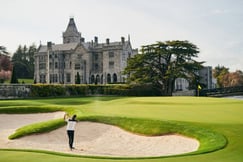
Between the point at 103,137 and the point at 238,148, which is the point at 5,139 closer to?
the point at 103,137

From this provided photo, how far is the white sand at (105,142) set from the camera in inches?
626

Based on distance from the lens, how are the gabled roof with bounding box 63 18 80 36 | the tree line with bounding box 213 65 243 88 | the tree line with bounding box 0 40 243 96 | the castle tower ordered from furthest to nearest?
the tree line with bounding box 213 65 243 88 < the gabled roof with bounding box 63 18 80 36 < the castle tower < the tree line with bounding box 0 40 243 96

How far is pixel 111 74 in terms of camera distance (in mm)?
84062

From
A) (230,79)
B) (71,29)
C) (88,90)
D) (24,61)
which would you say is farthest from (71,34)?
(230,79)

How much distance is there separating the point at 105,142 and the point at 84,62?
7036 cm

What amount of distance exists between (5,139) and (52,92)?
30.5 m

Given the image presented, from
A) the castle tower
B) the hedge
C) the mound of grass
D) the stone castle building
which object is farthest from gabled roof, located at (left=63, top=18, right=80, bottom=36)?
the mound of grass

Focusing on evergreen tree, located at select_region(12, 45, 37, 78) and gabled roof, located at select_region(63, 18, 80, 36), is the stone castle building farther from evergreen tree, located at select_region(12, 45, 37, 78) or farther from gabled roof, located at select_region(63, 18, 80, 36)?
evergreen tree, located at select_region(12, 45, 37, 78)

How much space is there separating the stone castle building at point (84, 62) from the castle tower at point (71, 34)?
34.7 ft

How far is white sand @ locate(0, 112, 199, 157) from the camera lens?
52.2 feet

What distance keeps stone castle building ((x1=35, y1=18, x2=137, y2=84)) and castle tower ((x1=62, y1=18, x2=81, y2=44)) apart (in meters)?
10.6

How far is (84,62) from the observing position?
88125 millimetres

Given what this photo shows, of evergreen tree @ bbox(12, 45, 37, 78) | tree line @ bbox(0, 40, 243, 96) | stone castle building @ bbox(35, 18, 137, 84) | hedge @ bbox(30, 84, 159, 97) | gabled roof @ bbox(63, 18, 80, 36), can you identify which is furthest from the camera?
evergreen tree @ bbox(12, 45, 37, 78)

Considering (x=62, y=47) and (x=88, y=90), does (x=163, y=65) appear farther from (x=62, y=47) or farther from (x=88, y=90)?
(x=62, y=47)
